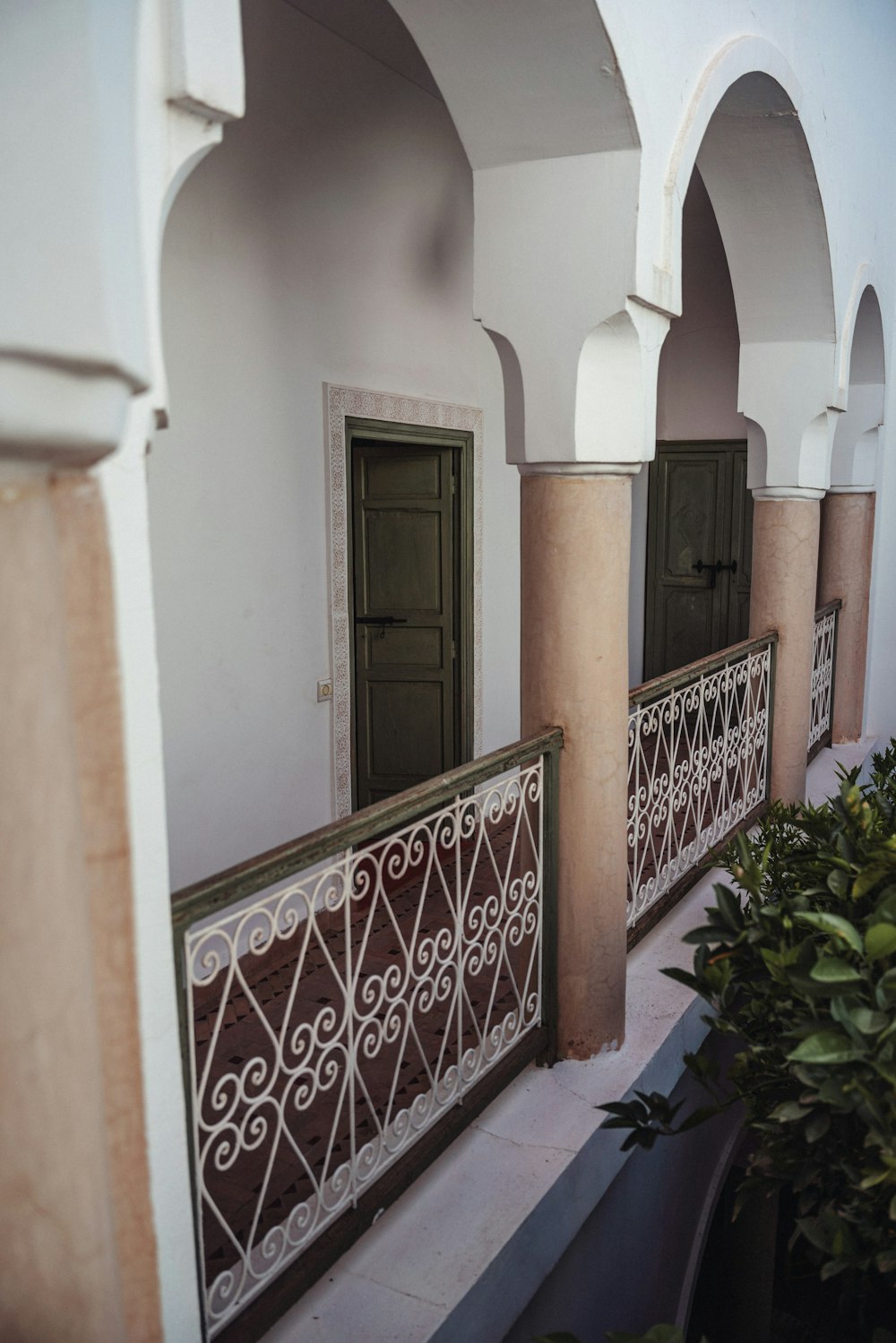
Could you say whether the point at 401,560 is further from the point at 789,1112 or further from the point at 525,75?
the point at 789,1112

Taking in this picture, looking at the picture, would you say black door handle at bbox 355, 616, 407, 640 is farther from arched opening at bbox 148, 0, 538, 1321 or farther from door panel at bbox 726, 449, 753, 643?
door panel at bbox 726, 449, 753, 643

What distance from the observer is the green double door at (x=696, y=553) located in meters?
8.96

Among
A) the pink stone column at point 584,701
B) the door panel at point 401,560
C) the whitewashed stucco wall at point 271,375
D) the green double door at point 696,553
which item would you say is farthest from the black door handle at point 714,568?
the pink stone column at point 584,701

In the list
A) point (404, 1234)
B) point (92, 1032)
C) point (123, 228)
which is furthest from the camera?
point (404, 1234)

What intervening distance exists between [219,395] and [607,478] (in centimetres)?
163

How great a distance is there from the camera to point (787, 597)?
6.17 metres

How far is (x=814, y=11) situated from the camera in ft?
17.4

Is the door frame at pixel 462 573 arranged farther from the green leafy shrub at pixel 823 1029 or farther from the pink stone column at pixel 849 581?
the green leafy shrub at pixel 823 1029

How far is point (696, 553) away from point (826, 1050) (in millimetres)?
7436

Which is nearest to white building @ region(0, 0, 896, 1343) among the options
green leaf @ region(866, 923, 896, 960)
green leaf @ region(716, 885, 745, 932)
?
green leaf @ region(716, 885, 745, 932)

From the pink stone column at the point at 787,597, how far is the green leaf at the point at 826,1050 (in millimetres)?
4333

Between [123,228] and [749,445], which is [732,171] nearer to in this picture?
[749,445]

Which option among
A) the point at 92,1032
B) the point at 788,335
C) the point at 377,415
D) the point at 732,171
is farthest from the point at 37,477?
the point at 788,335

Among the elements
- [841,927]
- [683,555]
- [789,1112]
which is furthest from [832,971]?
[683,555]
